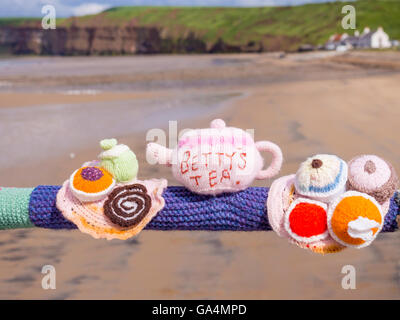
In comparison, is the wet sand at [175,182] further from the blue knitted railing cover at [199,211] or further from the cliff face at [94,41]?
the cliff face at [94,41]

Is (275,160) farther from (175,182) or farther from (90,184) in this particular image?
(175,182)

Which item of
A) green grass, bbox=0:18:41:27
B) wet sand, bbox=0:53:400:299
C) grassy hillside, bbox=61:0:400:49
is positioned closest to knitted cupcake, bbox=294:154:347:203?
wet sand, bbox=0:53:400:299

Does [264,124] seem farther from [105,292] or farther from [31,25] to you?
[31,25]

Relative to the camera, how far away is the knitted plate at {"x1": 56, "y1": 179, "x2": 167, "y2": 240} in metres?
1.43

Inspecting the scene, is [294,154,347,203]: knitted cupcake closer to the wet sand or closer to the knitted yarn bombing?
the knitted yarn bombing

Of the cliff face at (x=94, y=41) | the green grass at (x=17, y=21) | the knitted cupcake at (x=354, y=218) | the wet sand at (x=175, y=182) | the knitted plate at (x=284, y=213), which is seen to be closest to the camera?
the knitted cupcake at (x=354, y=218)

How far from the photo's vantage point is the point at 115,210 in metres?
1.43

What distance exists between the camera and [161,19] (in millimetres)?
66688

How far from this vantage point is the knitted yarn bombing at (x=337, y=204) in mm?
1265

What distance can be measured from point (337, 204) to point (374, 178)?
14 centimetres

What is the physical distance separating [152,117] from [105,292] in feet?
13.3

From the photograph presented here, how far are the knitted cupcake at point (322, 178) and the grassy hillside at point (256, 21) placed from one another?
118 ft

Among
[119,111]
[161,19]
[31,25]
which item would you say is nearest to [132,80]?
[119,111]

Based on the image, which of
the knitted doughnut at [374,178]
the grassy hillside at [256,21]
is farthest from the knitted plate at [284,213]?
the grassy hillside at [256,21]
